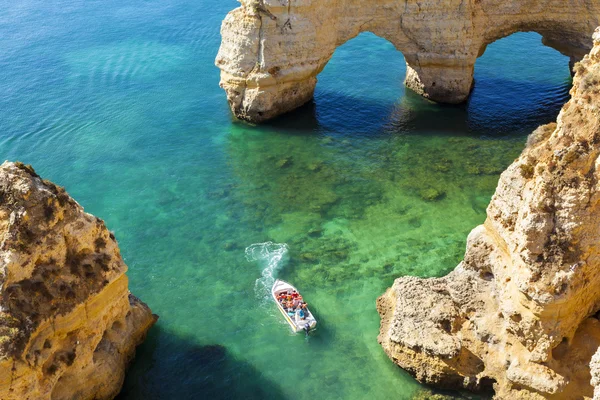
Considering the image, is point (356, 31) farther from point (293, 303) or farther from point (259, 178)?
point (293, 303)

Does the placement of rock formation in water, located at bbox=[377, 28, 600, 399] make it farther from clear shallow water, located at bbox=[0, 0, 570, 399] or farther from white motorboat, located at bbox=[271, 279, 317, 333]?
white motorboat, located at bbox=[271, 279, 317, 333]

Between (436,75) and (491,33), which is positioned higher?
(491,33)

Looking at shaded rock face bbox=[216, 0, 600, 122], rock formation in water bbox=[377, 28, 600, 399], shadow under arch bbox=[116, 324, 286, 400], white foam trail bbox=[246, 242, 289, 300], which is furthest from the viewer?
shaded rock face bbox=[216, 0, 600, 122]

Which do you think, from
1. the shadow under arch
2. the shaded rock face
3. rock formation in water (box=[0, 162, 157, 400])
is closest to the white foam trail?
the shadow under arch

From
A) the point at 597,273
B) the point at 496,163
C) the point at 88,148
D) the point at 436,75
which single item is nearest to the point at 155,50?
the point at 88,148

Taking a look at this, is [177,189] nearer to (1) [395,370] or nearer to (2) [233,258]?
(2) [233,258]

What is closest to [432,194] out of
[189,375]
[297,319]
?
[297,319]
